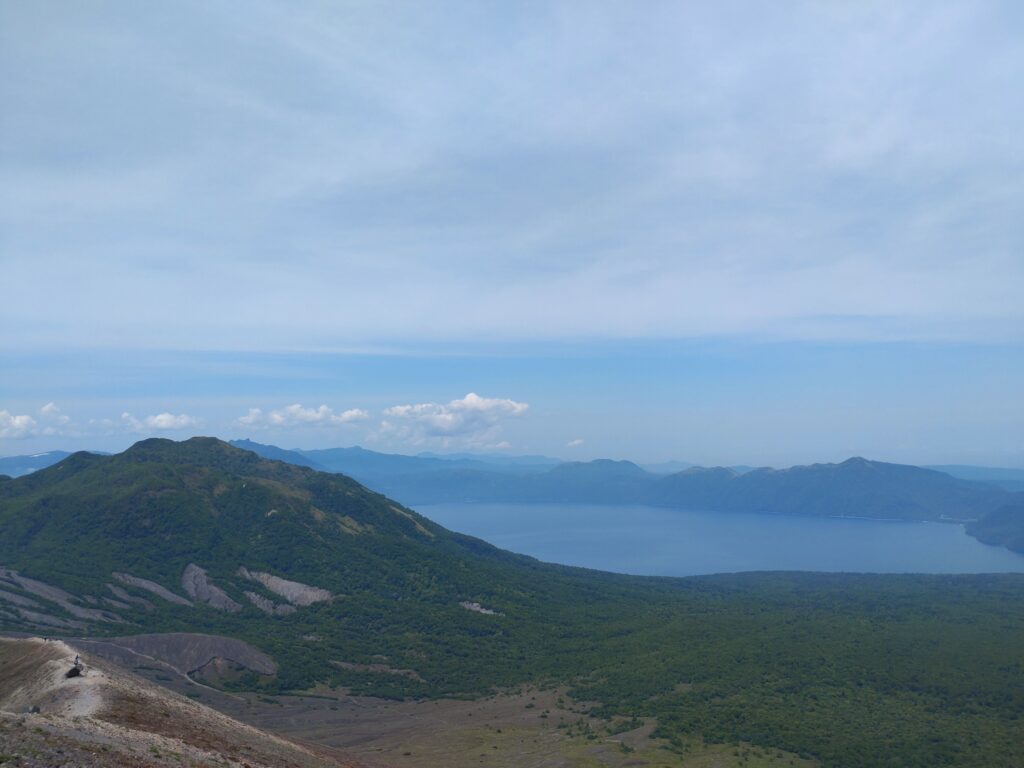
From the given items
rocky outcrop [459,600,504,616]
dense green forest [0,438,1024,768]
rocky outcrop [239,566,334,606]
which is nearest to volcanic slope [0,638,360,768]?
dense green forest [0,438,1024,768]

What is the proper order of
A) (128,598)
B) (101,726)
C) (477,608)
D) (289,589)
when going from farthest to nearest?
(477,608) → (289,589) → (128,598) → (101,726)

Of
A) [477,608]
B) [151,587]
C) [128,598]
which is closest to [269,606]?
[151,587]

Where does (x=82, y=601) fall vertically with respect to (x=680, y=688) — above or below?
above

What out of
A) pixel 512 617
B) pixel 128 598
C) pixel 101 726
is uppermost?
pixel 101 726

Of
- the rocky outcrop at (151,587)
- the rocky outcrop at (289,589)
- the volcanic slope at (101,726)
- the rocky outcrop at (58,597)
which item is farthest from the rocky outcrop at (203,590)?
the volcanic slope at (101,726)

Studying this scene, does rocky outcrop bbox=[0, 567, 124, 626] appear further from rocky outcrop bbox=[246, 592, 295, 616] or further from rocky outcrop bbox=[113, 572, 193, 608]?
rocky outcrop bbox=[246, 592, 295, 616]

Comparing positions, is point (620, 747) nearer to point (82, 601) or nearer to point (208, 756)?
point (208, 756)

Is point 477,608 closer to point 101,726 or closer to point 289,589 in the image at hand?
point 289,589

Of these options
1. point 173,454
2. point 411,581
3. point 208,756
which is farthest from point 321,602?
point 208,756
